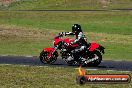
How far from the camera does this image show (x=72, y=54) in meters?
22.7

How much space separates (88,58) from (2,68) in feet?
15.5

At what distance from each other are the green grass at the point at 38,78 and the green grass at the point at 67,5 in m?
59.8

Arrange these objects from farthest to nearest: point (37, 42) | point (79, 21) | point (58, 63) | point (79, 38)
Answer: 1. point (79, 21)
2. point (37, 42)
3. point (58, 63)
4. point (79, 38)

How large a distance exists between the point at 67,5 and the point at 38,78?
67650mm

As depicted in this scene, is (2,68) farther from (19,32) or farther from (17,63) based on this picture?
(19,32)

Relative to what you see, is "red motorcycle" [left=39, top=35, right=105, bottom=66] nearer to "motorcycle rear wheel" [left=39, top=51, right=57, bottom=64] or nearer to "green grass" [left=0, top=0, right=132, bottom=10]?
"motorcycle rear wheel" [left=39, top=51, right=57, bottom=64]

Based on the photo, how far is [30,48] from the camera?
3203cm

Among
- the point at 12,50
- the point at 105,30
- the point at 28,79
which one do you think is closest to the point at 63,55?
the point at 28,79

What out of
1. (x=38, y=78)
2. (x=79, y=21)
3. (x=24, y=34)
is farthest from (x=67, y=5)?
(x=38, y=78)

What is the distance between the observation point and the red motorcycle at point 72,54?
73.5 feet

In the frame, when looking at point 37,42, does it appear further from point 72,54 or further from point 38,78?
point 38,78

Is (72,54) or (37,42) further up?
(72,54)

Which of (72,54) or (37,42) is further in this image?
(37,42)

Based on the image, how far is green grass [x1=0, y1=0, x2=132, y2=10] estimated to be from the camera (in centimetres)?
8094
